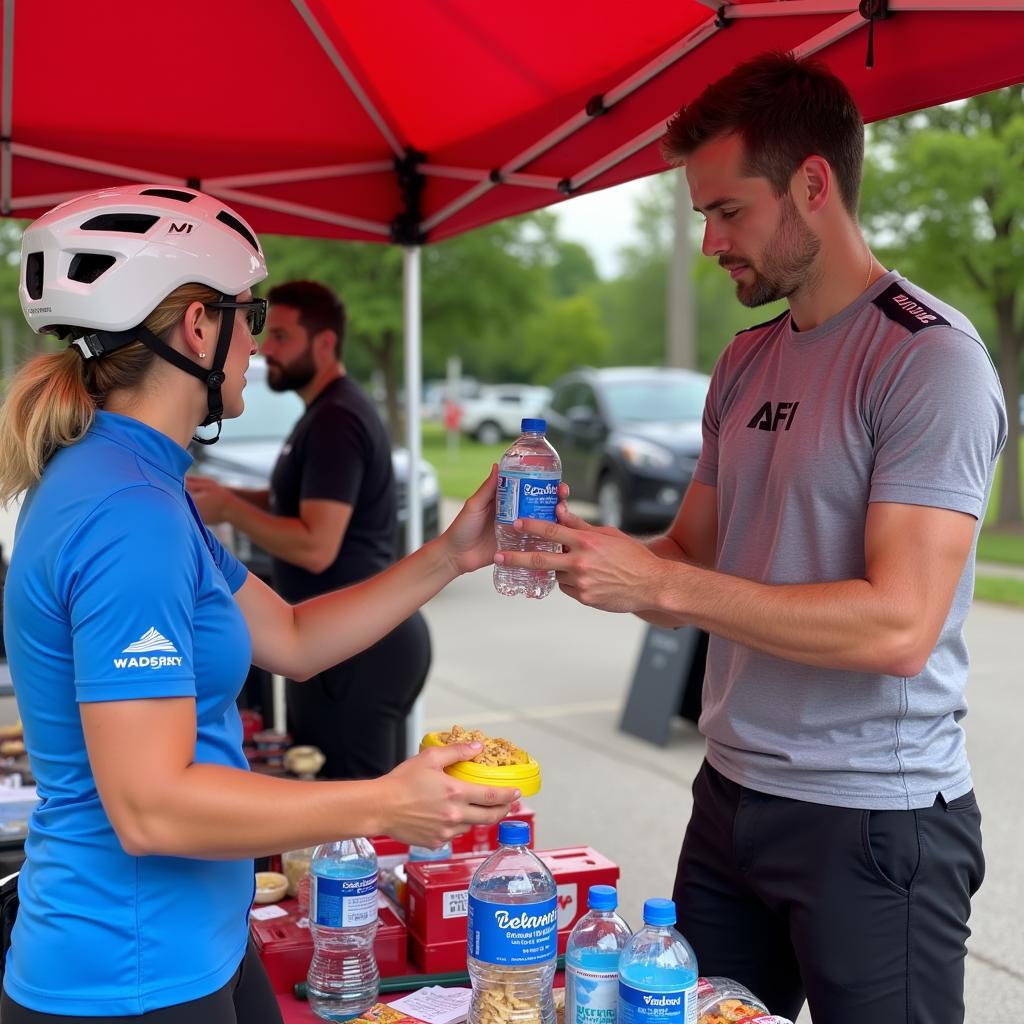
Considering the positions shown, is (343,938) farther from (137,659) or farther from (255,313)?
(255,313)

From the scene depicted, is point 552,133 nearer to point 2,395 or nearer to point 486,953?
point 2,395

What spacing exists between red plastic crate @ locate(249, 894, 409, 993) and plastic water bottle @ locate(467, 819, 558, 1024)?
48 centimetres

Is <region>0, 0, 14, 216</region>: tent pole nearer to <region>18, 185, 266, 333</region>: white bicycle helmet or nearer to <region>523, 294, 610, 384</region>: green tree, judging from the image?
<region>18, 185, 266, 333</region>: white bicycle helmet

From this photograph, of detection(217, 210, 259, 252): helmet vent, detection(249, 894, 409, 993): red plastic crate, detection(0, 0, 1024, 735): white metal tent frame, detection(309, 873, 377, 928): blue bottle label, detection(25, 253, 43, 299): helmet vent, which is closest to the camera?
detection(25, 253, 43, 299): helmet vent

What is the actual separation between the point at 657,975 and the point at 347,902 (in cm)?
77

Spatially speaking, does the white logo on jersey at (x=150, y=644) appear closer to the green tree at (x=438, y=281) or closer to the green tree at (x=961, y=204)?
the green tree at (x=961, y=204)

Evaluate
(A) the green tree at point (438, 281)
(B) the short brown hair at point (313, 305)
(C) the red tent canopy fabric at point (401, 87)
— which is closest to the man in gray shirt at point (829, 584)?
(C) the red tent canopy fabric at point (401, 87)

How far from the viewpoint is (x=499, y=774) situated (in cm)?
198

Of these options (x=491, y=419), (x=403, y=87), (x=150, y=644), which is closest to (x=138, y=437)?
(x=150, y=644)

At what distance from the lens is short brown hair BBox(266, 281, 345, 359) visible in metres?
4.98

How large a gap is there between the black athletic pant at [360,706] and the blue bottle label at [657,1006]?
2769 millimetres

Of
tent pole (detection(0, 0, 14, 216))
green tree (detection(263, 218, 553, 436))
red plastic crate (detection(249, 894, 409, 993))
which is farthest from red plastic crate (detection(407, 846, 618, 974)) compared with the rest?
green tree (detection(263, 218, 553, 436))

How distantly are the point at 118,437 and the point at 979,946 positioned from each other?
14.4 feet

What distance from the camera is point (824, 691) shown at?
2355 millimetres
